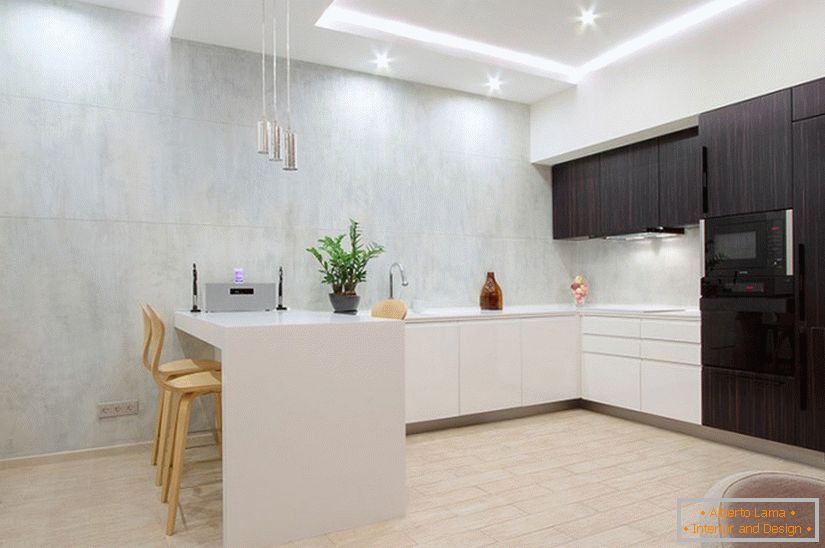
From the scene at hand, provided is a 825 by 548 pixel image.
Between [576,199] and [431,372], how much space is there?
2.20 m

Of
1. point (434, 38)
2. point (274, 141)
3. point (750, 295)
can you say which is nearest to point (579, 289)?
point (750, 295)

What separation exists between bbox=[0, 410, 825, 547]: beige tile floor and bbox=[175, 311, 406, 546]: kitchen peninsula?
13cm

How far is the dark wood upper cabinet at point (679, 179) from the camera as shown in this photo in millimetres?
3931

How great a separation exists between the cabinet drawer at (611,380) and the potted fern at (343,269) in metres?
1.97

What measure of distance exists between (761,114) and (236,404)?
11.0 feet

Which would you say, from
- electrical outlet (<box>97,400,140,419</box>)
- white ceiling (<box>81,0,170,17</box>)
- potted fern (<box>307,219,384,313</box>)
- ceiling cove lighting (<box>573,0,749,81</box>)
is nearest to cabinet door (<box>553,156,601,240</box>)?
ceiling cove lighting (<box>573,0,749,81</box>)

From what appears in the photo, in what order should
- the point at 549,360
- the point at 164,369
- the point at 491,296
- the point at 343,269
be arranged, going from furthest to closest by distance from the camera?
the point at 491,296 → the point at 549,360 → the point at 343,269 → the point at 164,369

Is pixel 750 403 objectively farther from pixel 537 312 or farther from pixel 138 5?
pixel 138 5

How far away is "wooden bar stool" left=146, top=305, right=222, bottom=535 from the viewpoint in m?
2.28

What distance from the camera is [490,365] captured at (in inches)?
163

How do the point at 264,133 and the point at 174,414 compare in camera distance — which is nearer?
the point at 264,133

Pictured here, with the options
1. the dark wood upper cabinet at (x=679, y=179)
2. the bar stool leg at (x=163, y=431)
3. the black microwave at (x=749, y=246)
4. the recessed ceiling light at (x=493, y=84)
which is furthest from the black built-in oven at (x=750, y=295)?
the bar stool leg at (x=163, y=431)

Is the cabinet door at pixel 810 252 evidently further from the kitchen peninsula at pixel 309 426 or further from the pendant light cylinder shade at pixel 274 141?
the pendant light cylinder shade at pixel 274 141

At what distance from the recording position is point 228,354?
209 centimetres
